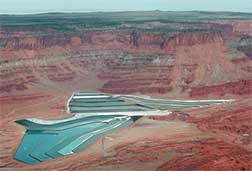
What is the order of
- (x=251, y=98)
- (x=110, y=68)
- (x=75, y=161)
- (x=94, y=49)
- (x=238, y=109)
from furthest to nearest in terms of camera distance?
(x=94, y=49) < (x=110, y=68) < (x=251, y=98) < (x=238, y=109) < (x=75, y=161)

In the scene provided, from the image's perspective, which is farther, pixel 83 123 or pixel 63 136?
pixel 83 123

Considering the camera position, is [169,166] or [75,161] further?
[75,161]

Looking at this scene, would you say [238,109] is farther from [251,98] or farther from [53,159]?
[53,159]

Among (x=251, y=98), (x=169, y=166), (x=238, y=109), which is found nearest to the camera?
(x=169, y=166)

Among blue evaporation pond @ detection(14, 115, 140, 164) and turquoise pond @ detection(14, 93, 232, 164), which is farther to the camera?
turquoise pond @ detection(14, 93, 232, 164)

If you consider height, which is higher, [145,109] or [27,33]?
[27,33]

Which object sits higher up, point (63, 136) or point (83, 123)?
point (63, 136)

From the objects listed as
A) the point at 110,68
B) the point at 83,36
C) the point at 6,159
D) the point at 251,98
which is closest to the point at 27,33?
the point at 83,36

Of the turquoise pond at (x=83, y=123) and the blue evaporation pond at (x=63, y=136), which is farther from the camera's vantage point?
the turquoise pond at (x=83, y=123)
